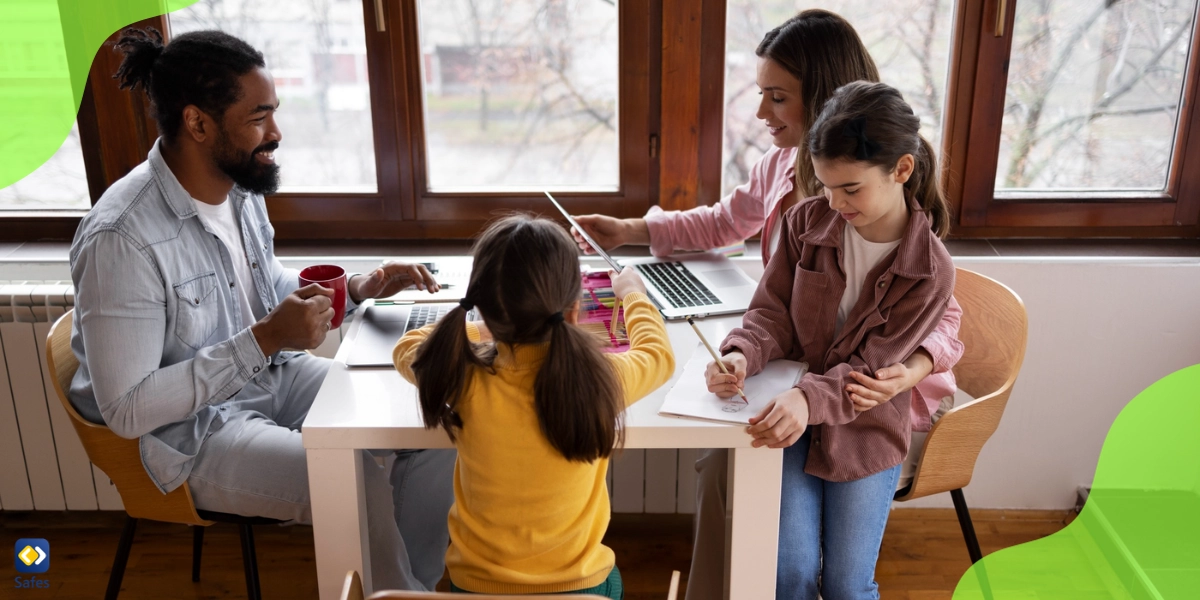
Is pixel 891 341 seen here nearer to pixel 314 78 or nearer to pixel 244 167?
pixel 244 167

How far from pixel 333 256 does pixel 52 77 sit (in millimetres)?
733

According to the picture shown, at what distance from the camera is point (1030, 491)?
2258mm

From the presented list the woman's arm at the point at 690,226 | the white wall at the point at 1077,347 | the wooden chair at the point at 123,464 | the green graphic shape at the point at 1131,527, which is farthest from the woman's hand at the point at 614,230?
the green graphic shape at the point at 1131,527

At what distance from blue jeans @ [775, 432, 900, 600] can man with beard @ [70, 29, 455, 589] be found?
2.15ft

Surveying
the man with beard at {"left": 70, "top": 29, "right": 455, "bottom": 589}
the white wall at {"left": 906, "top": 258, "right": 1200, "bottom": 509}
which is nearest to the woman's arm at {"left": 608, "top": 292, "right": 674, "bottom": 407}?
the man with beard at {"left": 70, "top": 29, "right": 455, "bottom": 589}

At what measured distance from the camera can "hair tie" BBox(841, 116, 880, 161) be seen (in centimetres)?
138

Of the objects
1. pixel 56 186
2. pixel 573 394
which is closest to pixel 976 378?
pixel 573 394

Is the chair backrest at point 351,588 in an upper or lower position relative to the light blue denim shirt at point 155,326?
lower

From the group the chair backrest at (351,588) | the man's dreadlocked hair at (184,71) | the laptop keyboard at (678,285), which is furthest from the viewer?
the laptop keyboard at (678,285)

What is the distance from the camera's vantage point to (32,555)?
83.5 inches

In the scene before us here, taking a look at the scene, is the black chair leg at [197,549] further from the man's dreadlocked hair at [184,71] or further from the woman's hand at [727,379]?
the woman's hand at [727,379]

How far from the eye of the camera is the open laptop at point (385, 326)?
154 centimetres

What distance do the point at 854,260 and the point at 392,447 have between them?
77 cm

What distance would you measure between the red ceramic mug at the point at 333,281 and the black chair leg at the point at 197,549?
72cm
